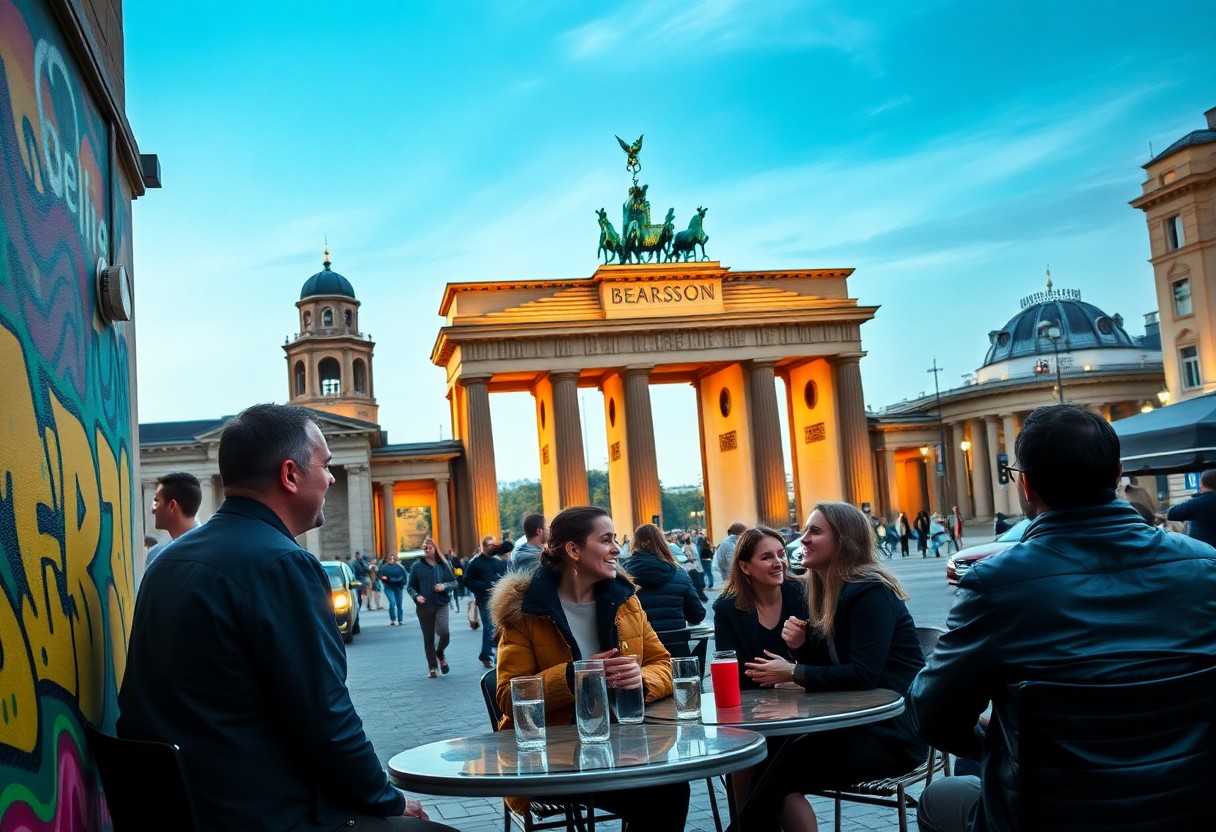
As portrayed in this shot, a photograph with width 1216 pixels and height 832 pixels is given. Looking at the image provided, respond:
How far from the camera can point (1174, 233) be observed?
52125 millimetres

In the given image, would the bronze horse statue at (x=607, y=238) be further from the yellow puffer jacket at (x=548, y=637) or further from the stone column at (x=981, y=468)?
the yellow puffer jacket at (x=548, y=637)

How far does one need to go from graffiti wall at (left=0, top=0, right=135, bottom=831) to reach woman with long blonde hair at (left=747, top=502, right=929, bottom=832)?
2.46 m

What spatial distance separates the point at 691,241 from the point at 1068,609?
5354 cm

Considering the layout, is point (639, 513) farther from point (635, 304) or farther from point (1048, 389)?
point (1048, 389)

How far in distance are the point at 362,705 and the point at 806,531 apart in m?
8.62

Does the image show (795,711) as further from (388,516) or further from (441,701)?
(388,516)

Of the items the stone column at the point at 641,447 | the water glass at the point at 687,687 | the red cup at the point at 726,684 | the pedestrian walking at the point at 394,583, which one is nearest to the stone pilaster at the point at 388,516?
the stone column at the point at 641,447

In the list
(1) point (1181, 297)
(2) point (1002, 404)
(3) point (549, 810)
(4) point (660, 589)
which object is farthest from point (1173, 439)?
(2) point (1002, 404)

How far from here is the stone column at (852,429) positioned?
176 feet

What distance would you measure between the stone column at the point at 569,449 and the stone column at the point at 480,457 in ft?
9.10

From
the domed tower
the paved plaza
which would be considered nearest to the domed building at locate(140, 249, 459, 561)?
the domed tower

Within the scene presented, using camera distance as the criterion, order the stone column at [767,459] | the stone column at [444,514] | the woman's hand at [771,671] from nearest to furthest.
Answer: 1. the woman's hand at [771,671]
2. the stone column at [767,459]
3. the stone column at [444,514]

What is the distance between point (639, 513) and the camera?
167 feet

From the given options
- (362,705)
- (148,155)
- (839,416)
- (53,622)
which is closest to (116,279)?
(53,622)
